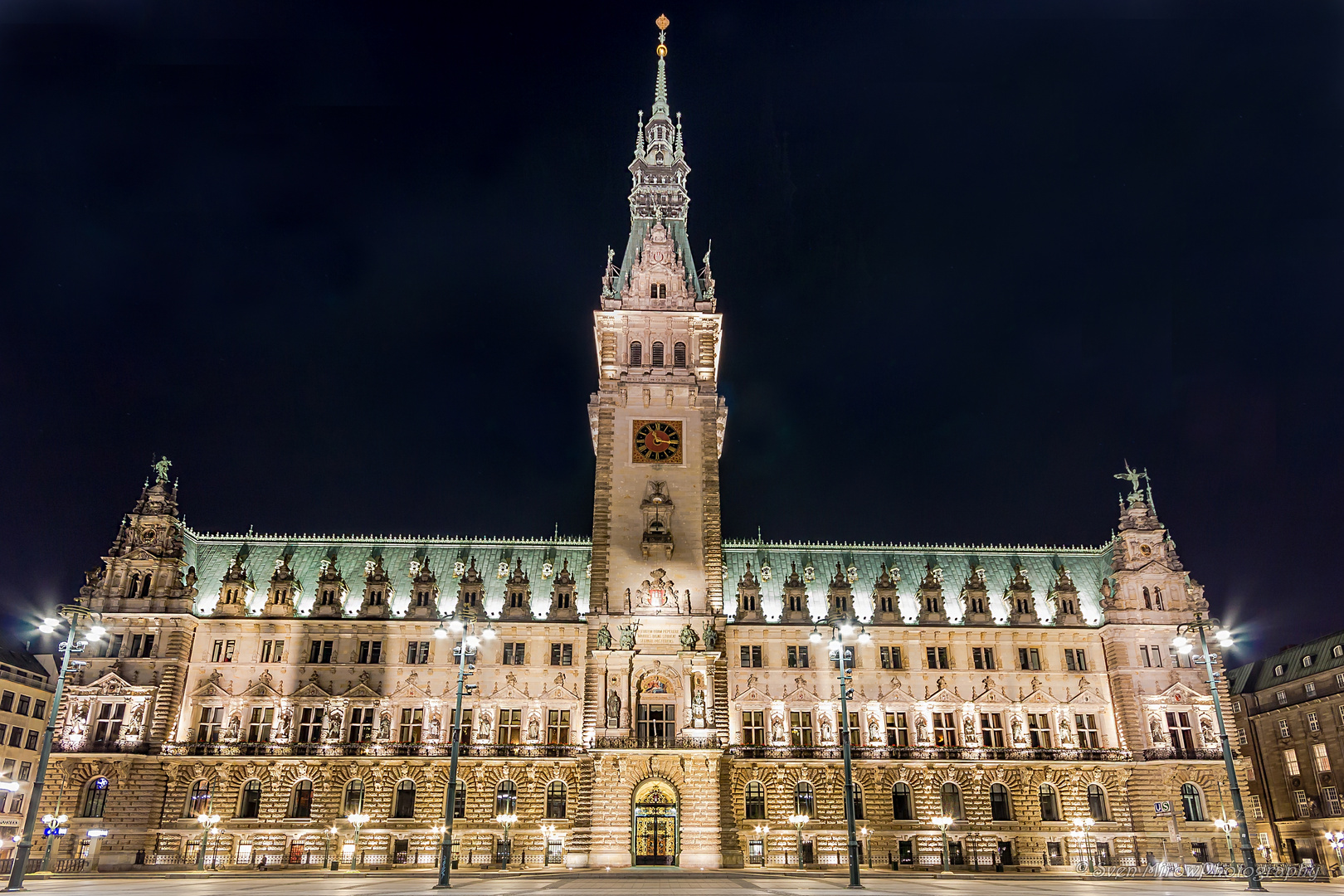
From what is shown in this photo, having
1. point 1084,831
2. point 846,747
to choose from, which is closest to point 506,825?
point 846,747

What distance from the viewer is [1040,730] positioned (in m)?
68.6

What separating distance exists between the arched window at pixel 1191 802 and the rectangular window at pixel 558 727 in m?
42.8

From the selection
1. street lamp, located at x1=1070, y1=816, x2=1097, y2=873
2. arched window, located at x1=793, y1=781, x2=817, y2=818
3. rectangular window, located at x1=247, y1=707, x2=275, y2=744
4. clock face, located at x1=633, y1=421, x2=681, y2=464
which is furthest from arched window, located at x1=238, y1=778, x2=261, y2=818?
street lamp, located at x1=1070, y1=816, x2=1097, y2=873

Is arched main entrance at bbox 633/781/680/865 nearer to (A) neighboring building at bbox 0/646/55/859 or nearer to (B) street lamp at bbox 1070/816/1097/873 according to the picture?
(B) street lamp at bbox 1070/816/1097/873

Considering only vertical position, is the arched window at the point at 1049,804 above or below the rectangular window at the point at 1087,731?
below

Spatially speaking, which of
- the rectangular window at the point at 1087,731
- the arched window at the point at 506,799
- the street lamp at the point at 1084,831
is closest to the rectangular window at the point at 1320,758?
the rectangular window at the point at 1087,731

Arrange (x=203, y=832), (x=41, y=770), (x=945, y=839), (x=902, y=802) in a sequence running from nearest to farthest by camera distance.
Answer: (x=41, y=770)
(x=945, y=839)
(x=203, y=832)
(x=902, y=802)

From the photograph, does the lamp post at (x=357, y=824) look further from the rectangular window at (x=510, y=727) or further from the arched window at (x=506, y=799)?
the rectangular window at (x=510, y=727)

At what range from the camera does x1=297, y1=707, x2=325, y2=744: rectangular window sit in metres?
66.2

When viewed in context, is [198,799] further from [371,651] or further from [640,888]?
[640,888]

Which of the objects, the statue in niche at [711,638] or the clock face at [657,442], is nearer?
the statue in niche at [711,638]

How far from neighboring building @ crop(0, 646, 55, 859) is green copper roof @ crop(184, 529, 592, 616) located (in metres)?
20.4

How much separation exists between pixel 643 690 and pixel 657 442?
18.2 meters

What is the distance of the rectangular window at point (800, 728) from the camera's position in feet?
221
